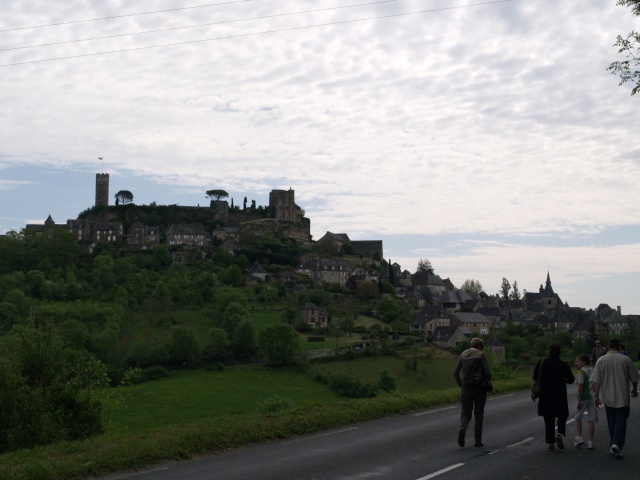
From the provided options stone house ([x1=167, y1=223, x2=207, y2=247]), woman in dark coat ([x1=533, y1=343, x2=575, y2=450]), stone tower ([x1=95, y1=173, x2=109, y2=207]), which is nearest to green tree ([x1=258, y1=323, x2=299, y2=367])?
woman in dark coat ([x1=533, y1=343, x2=575, y2=450])

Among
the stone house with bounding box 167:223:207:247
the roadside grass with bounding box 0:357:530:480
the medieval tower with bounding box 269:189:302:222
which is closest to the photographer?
the roadside grass with bounding box 0:357:530:480

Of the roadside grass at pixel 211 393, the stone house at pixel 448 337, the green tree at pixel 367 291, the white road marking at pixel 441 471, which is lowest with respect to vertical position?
the roadside grass at pixel 211 393

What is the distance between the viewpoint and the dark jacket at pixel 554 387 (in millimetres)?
12703

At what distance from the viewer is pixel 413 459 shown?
11.9 metres

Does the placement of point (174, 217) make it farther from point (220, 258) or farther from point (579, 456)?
point (579, 456)

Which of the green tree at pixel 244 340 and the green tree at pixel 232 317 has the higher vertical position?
the green tree at pixel 232 317

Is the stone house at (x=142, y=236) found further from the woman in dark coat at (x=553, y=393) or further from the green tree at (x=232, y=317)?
the woman in dark coat at (x=553, y=393)

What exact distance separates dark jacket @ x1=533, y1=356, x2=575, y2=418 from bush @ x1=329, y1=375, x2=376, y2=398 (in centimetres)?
4944

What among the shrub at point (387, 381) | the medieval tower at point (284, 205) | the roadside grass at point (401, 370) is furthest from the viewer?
the medieval tower at point (284, 205)

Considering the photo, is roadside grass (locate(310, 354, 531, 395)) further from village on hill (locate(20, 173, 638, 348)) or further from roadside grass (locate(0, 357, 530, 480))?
roadside grass (locate(0, 357, 530, 480))

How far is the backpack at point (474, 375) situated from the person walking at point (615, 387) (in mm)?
1784

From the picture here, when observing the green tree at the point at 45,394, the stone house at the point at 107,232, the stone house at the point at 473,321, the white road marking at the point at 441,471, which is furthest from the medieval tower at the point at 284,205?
the white road marking at the point at 441,471

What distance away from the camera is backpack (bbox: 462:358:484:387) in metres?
13.2

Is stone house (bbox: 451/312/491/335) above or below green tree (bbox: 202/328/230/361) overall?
above
